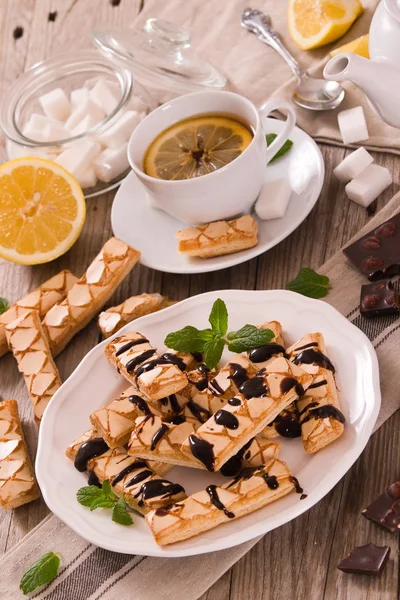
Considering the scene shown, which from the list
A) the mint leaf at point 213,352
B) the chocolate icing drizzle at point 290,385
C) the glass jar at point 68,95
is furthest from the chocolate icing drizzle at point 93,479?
the glass jar at point 68,95

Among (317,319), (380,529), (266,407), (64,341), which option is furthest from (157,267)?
(380,529)

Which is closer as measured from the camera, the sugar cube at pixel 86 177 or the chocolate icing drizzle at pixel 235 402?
the chocolate icing drizzle at pixel 235 402

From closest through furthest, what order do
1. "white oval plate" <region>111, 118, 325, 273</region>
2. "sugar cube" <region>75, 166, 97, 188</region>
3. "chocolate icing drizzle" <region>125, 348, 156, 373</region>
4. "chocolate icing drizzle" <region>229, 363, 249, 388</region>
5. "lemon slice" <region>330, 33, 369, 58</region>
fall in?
1. "chocolate icing drizzle" <region>229, 363, 249, 388</region>
2. "chocolate icing drizzle" <region>125, 348, 156, 373</region>
3. "white oval plate" <region>111, 118, 325, 273</region>
4. "lemon slice" <region>330, 33, 369, 58</region>
5. "sugar cube" <region>75, 166, 97, 188</region>

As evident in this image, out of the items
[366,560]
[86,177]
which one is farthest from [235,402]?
[86,177]

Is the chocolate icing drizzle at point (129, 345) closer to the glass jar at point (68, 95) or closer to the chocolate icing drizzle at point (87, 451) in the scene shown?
the chocolate icing drizzle at point (87, 451)

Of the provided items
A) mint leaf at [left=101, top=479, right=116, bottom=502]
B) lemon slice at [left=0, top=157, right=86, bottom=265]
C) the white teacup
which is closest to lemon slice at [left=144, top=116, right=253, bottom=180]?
the white teacup

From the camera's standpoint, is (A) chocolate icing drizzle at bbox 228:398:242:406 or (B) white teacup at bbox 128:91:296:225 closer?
(A) chocolate icing drizzle at bbox 228:398:242:406

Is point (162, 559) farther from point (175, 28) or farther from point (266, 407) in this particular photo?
point (175, 28)

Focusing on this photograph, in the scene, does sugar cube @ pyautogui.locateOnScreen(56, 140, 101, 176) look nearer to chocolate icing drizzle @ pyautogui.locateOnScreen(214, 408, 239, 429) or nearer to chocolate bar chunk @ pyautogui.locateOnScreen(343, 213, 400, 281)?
chocolate bar chunk @ pyautogui.locateOnScreen(343, 213, 400, 281)
